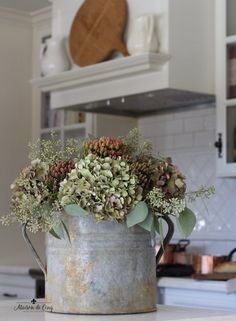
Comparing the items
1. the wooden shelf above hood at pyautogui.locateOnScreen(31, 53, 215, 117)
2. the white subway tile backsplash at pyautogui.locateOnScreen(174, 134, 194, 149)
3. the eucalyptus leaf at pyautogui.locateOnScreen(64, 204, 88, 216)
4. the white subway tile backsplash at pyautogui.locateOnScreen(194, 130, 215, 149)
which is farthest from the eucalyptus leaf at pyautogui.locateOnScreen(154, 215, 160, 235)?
the white subway tile backsplash at pyautogui.locateOnScreen(174, 134, 194, 149)

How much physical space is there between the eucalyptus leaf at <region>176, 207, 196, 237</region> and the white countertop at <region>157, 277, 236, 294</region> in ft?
5.80

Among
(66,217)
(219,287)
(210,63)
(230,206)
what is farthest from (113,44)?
(66,217)

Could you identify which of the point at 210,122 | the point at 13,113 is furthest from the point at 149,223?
the point at 13,113

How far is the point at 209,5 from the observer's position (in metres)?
3.89

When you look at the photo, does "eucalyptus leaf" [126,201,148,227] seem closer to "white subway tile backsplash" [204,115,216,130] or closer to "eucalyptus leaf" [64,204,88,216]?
"eucalyptus leaf" [64,204,88,216]

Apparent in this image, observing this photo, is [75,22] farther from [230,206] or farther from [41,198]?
[41,198]

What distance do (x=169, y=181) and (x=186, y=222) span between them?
0.30 ft

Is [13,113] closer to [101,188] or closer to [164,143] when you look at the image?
[164,143]

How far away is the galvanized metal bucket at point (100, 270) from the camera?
1.53m

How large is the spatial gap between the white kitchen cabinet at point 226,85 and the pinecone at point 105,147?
7.20ft

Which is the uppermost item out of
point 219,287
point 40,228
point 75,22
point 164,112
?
point 75,22

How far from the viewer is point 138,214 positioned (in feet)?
4.92

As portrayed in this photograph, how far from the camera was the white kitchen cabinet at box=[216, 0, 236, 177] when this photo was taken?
3748 mm

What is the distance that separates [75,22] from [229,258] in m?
1.47
